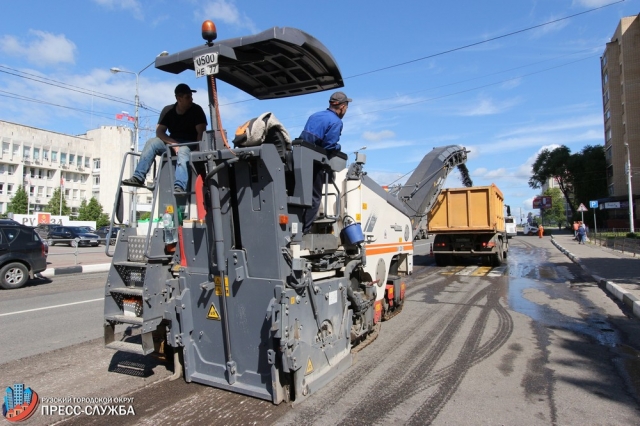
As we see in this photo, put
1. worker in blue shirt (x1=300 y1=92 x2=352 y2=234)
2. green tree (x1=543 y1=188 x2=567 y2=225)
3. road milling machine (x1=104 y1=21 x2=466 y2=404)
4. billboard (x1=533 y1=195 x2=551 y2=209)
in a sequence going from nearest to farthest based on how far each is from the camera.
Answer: road milling machine (x1=104 y1=21 x2=466 y2=404) → worker in blue shirt (x1=300 y1=92 x2=352 y2=234) → billboard (x1=533 y1=195 x2=551 y2=209) → green tree (x1=543 y1=188 x2=567 y2=225)

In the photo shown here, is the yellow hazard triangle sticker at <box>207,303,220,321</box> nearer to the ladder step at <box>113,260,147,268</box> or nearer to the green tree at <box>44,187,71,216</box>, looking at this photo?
the ladder step at <box>113,260,147,268</box>

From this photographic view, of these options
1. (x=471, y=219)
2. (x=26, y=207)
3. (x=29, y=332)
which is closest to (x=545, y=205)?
(x=471, y=219)

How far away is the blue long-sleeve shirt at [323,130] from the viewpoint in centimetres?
476

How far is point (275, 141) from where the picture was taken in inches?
167

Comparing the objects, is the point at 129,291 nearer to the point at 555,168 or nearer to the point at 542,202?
the point at 555,168

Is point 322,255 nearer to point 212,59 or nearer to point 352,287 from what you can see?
point 352,287

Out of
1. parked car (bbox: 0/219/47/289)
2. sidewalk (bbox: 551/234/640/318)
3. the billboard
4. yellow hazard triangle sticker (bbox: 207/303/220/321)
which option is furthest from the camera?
the billboard

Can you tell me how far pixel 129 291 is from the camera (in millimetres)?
4289

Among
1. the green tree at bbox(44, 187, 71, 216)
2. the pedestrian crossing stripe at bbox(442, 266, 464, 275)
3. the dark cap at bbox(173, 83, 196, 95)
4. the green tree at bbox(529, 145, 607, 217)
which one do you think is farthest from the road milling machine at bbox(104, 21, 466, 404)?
the green tree at bbox(44, 187, 71, 216)

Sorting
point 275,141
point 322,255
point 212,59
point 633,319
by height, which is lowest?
point 633,319

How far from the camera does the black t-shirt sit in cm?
500

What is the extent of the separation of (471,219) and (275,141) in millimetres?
12969

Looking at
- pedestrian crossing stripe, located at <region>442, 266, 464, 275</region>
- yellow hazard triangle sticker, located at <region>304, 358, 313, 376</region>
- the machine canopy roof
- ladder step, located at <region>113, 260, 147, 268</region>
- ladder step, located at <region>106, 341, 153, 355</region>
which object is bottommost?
pedestrian crossing stripe, located at <region>442, 266, 464, 275</region>

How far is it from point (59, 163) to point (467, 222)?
6899cm
